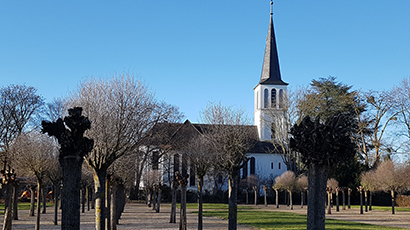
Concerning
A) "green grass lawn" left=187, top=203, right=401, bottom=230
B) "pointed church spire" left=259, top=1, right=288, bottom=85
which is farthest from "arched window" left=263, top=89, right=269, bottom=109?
"green grass lawn" left=187, top=203, right=401, bottom=230

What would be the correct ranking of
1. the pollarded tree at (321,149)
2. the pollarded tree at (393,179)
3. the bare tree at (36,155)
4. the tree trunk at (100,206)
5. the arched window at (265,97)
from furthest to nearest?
the arched window at (265,97) → the pollarded tree at (393,179) → the bare tree at (36,155) → the tree trunk at (100,206) → the pollarded tree at (321,149)

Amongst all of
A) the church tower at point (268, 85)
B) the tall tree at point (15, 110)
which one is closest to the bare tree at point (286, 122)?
the church tower at point (268, 85)

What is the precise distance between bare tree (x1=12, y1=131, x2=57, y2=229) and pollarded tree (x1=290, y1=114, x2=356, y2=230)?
13335 mm

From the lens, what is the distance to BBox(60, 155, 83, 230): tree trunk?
9.96 m

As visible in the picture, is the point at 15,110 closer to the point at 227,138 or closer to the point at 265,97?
the point at 227,138

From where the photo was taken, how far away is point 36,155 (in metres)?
20.6

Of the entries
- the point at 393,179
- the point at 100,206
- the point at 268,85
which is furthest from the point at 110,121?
the point at 268,85

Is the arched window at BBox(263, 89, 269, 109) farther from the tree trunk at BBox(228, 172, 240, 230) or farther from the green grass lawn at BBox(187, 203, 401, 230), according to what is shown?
the tree trunk at BBox(228, 172, 240, 230)

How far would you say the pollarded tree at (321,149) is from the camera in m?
10.1

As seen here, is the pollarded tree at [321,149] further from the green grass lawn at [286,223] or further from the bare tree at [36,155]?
the bare tree at [36,155]

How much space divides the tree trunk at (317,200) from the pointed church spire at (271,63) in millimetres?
58296

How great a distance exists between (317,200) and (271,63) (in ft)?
199

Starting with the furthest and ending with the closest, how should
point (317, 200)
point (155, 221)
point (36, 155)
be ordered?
point (155, 221)
point (36, 155)
point (317, 200)

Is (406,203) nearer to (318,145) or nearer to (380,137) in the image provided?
(380,137)
